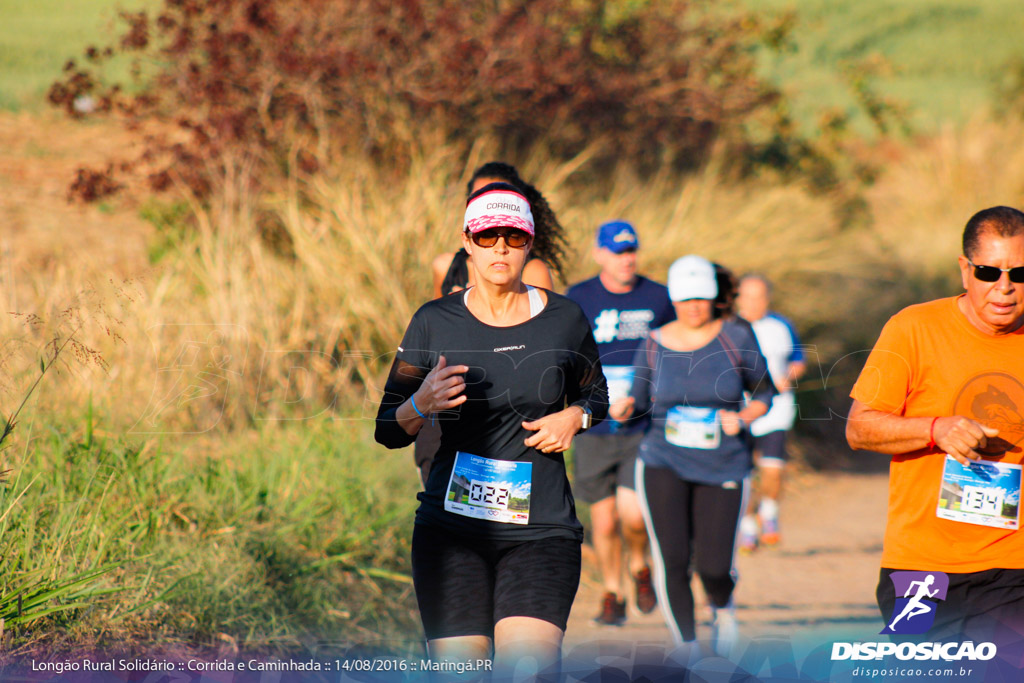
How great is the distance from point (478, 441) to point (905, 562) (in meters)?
1.51

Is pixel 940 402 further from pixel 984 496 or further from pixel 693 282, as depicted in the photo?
pixel 693 282

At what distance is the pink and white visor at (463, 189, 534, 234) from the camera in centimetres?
341

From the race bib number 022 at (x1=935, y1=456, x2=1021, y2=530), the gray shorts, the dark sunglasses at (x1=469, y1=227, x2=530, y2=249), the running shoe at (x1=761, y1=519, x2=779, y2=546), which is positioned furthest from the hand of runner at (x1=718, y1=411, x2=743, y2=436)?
the running shoe at (x1=761, y1=519, x2=779, y2=546)

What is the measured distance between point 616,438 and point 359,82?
19.8ft

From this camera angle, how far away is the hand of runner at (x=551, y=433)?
3.33 m

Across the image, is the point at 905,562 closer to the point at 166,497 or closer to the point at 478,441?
the point at 478,441

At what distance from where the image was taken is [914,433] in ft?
11.1

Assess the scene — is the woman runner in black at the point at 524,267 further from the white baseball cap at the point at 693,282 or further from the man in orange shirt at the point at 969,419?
the man in orange shirt at the point at 969,419

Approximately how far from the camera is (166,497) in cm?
525

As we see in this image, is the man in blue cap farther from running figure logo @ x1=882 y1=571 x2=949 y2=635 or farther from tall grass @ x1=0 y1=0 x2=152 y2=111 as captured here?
tall grass @ x1=0 y1=0 x2=152 y2=111

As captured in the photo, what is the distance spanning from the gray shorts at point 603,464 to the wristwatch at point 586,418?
273 centimetres

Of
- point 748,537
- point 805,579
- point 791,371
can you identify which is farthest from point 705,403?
point 791,371

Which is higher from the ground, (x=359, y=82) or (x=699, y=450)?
(x=359, y=82)

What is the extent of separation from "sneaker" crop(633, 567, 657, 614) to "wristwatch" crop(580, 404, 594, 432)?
3.03 meters
